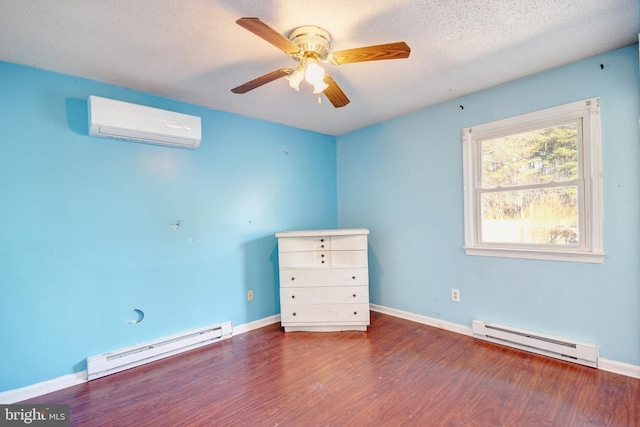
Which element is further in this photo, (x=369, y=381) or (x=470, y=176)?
(x=470, y=176)

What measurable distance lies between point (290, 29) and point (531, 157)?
2200mm

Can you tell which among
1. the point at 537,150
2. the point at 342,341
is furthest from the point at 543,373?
the point at 537,150

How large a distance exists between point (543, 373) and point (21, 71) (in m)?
4.27

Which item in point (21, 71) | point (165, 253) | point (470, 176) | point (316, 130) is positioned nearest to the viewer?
point (21, 71)

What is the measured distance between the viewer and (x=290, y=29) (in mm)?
1746

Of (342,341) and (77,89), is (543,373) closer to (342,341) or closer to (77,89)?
(342,341)

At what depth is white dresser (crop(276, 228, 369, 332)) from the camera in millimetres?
3012

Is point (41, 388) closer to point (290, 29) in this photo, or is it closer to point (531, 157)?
point (290, 29)

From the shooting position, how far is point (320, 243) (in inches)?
124

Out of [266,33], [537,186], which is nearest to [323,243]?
[537,186]

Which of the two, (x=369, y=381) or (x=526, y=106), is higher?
(x=526, y=106)

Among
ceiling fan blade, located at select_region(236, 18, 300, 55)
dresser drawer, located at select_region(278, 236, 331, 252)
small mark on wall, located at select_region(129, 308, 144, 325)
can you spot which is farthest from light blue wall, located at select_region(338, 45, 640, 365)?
small mark on wall, located at select_region(129, 308, 144, 325)

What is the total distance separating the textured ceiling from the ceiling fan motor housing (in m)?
0.04

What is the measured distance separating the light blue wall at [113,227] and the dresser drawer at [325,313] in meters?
0.41
